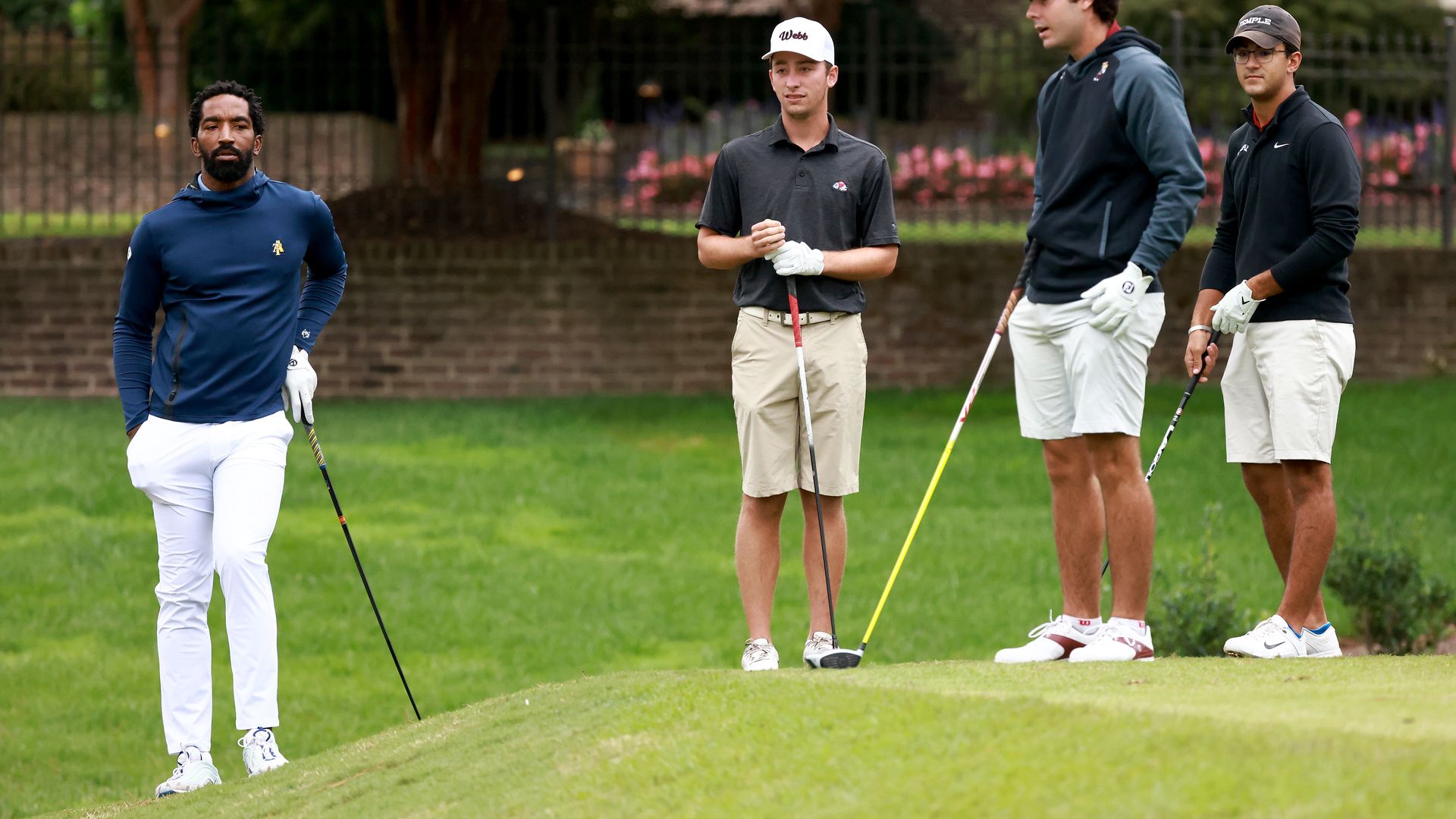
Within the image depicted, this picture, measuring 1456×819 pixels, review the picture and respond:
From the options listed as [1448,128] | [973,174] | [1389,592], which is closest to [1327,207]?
[1389,592]

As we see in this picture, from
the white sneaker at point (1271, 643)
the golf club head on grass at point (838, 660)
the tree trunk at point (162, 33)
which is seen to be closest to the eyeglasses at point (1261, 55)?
the white sneaker at point (1271, 643)

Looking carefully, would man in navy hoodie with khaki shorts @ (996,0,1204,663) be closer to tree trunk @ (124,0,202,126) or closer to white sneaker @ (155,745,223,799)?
white sneaker @ (155,745,223,799)

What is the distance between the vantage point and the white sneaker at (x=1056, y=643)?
5445mm

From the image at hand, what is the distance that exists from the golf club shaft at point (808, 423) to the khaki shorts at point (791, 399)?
35 millimetres

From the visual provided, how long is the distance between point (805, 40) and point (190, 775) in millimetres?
2968

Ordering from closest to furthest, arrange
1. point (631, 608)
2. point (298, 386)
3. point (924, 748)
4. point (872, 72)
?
point (924, 748) → point (298, 386) → point (631, 608) → point (872, 72)

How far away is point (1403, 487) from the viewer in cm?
1091

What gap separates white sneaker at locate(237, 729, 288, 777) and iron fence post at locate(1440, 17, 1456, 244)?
11.9 metres

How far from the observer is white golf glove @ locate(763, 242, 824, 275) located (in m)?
Result: 5.36

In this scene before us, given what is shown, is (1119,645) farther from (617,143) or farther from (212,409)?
(617,143)

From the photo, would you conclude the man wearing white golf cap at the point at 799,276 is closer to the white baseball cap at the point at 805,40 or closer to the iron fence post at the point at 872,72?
the white baseball cap at the point at 805,40

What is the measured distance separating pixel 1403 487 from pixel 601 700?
7.64 meters

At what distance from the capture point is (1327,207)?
5.27 m

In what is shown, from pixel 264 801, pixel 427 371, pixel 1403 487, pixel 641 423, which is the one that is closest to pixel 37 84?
pixel 427 371
